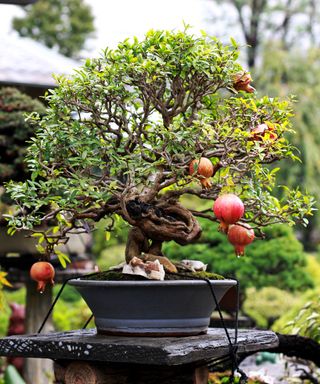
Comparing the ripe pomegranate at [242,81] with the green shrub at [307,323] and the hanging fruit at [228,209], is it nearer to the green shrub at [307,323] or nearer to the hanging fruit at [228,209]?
the hanging fruit at [228,209]

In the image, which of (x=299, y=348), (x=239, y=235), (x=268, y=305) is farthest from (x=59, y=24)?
(x=239, y=235)

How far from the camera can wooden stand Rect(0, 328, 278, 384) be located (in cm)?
177

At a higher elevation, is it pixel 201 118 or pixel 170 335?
pixel 201 118

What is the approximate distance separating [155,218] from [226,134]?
0.30 meters

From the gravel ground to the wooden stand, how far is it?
1.01 meters

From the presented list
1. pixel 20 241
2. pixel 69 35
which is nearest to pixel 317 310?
pixel 20 241

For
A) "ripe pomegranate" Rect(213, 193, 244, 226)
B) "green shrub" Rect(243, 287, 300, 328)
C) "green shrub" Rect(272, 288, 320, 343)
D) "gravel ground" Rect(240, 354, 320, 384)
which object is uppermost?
"ripe pomegranate" Rect(213, 193, 244, 226)

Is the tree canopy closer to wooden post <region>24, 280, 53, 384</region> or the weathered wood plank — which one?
wooden post <region>24, 280, 53, 384</region>

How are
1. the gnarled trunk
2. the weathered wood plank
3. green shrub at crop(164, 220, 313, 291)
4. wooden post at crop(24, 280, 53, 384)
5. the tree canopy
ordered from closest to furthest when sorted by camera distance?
1. the weathered wood plank
2. the gnarled trunk
3. wooden post at crop(24, 280, 53, 384)
4. green shrub at crop(164, 220, 313, 291)
5. the tree canopy

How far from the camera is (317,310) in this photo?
425 centimetres

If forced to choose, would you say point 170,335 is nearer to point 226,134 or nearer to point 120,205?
point 120,205

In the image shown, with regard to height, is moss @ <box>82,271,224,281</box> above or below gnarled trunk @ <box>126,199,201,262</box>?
below

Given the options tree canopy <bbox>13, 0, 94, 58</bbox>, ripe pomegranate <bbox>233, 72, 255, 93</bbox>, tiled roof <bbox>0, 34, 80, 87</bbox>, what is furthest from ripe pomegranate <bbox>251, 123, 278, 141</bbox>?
tree canopy <bbox>13, 0, 94, 58</bbox>

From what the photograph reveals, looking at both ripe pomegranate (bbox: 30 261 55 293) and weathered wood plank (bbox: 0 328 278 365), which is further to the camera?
ripe pomegranate (bbox: 30 261 55 293)
